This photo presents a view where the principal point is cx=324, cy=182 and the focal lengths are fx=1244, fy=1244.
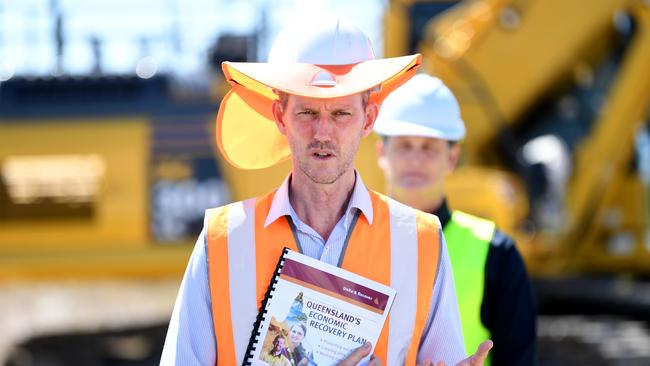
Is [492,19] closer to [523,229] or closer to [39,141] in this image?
[523,229]

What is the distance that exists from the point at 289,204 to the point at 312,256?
12 cm

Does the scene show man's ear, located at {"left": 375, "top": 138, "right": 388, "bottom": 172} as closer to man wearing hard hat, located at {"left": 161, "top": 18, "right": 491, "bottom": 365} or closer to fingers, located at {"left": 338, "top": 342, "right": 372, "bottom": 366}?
man wearing hard hat, located at {"left": 161, "top": 18, "right": 491, "bottom": 365}

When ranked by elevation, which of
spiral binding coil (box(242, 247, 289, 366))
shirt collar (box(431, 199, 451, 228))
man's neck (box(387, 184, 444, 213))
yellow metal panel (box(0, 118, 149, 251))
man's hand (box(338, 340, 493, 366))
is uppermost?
yellow metal panel (box(0, 118, 149, 251))

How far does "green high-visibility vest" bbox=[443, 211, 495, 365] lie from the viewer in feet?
11.8

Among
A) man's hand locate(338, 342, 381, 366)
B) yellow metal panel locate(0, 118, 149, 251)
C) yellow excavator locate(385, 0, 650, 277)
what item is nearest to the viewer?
man's hand locate(338, 342, 381, 366)

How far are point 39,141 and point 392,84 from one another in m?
7.32

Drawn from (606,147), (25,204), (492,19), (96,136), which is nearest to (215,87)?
(96,136)

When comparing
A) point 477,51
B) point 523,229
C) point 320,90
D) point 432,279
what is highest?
point 477,51

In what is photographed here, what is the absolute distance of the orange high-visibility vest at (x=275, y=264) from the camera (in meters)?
2.56

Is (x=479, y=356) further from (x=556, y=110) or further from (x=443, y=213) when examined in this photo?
(x=556, y=110)

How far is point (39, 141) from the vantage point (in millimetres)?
9719

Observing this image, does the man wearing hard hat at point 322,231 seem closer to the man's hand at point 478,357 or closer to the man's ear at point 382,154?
the man's hand at point 478,357

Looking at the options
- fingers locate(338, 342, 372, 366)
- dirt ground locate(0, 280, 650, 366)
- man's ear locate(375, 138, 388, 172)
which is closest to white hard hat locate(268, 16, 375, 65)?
fingers locate(338, 342, 372, 366)

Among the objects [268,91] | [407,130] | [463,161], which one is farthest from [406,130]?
[463,161]
